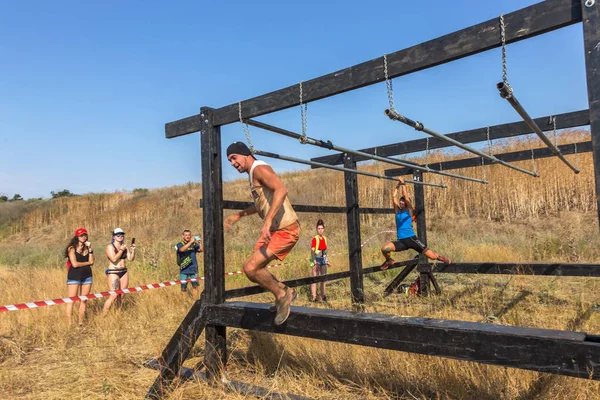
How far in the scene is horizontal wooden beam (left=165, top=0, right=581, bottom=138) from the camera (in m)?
2.20

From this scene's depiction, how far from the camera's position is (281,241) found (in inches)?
129

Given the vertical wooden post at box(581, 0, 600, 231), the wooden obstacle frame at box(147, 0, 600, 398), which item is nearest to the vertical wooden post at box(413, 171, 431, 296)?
the wooden obstacle frame at box(147, 0, 600, 398)

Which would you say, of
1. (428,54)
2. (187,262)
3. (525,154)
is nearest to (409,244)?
(525,154)

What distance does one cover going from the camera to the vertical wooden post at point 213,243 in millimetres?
3705

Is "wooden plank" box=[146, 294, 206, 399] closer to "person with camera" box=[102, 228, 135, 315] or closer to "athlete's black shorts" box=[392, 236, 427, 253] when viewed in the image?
"person with camera" box=[102, 228, 135, 315]

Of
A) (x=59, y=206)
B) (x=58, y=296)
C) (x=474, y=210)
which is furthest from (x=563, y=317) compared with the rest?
(x=59, y=206)

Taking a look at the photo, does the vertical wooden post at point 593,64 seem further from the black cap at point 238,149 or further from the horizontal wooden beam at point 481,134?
the horizontal wooden beam at point 481,134

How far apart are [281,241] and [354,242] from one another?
11.7 feet

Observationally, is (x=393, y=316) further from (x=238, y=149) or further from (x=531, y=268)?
(x=531, y=268)

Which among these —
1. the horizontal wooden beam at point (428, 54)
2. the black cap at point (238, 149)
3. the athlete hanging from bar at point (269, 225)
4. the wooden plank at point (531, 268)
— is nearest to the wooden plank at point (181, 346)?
the athlete hanging from bar at point (269, 225)

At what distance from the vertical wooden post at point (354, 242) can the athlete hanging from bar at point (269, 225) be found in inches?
132

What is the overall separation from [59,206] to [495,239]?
1196 inches

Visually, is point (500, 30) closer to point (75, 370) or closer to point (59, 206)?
point (75, 370)

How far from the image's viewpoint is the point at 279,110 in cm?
336
